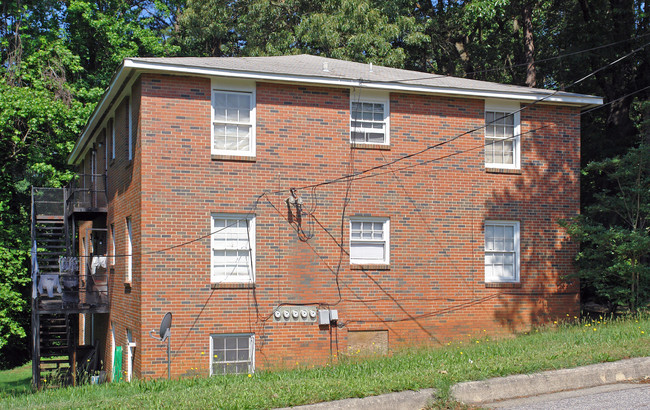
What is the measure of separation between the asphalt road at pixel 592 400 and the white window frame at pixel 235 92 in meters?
8.39

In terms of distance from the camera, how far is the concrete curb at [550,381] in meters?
9.30

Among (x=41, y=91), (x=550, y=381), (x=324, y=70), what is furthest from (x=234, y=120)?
(x=41, y=91)

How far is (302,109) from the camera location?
1583cm

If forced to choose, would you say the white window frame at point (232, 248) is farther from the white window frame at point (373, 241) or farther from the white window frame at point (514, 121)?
the white window frame at point (514, 121)

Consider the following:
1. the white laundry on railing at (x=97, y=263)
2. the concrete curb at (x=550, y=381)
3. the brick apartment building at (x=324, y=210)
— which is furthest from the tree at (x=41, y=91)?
the concrete curb at (x=550, y=381)

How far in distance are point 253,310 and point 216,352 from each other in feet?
3.94

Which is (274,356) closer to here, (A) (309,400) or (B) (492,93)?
(A) (309,400)

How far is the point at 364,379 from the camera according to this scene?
970 centimetres

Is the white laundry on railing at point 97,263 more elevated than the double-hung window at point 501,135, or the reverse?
the double-hung window at point 501,135

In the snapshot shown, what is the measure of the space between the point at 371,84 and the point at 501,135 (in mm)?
3834

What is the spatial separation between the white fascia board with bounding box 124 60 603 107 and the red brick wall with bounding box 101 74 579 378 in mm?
332

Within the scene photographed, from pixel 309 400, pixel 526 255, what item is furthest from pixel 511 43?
pixel 309 400

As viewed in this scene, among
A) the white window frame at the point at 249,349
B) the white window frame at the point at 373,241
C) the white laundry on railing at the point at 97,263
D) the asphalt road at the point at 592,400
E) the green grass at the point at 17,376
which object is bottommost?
the green grass at the point at 17,376

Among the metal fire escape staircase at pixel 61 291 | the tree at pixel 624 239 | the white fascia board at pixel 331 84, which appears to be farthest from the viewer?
the metal fire escape staircase at pixel 61 291
